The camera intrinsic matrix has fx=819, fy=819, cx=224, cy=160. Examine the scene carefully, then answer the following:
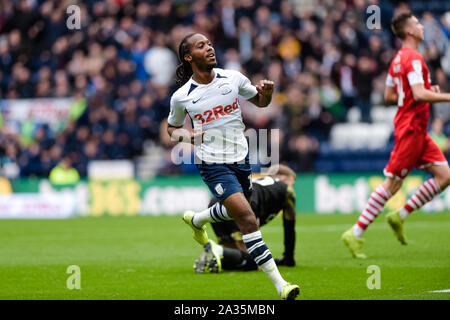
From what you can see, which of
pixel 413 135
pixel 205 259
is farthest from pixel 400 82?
pixel 205 259

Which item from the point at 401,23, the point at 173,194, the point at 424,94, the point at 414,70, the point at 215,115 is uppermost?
the point at 401,23

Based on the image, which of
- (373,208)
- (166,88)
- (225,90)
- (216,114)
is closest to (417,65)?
(373,208)

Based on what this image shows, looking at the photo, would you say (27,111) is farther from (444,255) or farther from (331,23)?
(444,255)

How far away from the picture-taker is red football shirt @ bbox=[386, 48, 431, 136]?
990cm

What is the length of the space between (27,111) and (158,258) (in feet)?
47.5

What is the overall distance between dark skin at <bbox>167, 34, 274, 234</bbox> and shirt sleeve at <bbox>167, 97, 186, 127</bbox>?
0.19 ft

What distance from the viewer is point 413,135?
9.96m

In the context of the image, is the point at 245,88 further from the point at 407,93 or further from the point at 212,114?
the point at 407,93

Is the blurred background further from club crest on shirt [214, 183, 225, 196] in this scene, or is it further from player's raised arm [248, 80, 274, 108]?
club crest on shirt [214, 183, 225, 196]

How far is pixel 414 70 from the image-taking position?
974 centimetres

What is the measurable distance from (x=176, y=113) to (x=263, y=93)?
0.85 meters

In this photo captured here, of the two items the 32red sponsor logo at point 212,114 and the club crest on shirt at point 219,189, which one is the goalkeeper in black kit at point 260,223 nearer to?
the club crest on shirt at point 219,189

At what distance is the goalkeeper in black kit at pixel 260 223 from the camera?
29.4 ft
